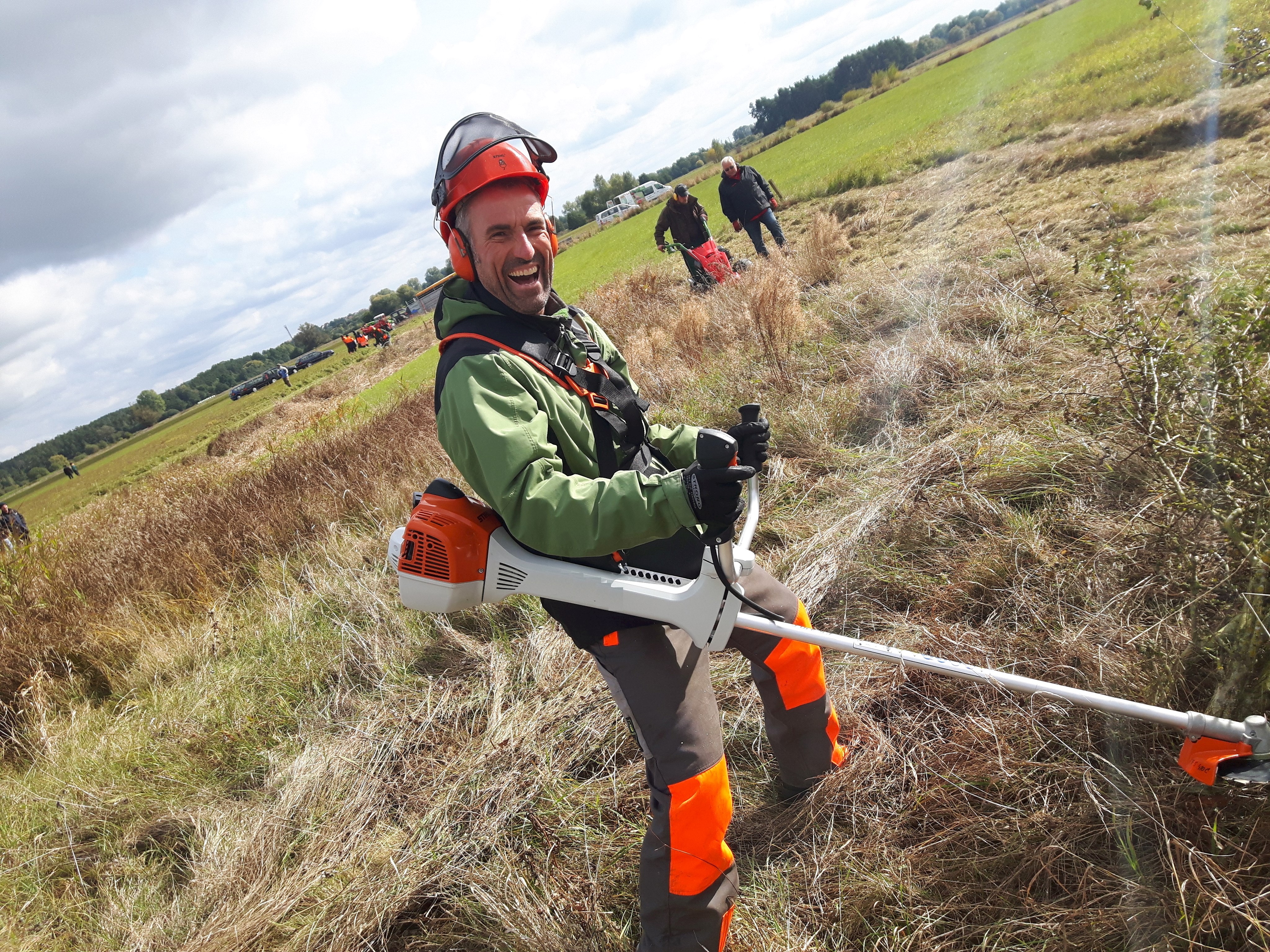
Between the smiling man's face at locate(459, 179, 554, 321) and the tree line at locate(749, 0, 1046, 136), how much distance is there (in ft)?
257

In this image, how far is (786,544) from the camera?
365 cm

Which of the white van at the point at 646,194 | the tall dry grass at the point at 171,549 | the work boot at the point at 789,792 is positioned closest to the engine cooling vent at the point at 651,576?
the work boot at the point at 789,792

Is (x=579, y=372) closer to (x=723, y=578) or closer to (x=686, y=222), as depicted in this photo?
(x=723, y=578)

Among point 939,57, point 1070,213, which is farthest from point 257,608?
point 939,57

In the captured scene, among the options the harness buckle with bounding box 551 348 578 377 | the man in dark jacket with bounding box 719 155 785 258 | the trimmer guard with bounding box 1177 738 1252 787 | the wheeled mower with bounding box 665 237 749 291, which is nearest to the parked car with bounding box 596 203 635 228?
the man in dark jacket with bounding box 719 155 785 258

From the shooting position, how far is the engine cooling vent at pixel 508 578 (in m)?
1.90

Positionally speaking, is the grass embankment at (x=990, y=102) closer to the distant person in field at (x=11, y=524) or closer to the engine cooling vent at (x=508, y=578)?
the engine cooling vent at (x=508, y=578)

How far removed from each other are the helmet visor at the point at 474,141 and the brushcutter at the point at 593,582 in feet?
3.15

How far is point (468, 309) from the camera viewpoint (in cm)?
196

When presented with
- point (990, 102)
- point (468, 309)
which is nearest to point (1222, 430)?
point (468, 309)

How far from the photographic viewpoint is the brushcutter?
1.76 m

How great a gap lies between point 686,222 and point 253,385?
70636 millimetres

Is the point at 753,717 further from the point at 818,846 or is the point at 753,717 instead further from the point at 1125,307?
the point at 1125,307

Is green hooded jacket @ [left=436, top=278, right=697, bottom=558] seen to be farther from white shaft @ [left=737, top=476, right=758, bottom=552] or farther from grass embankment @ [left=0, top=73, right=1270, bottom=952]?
grass embankment @ [left=0, top=73, right=1270, bottom=952]
